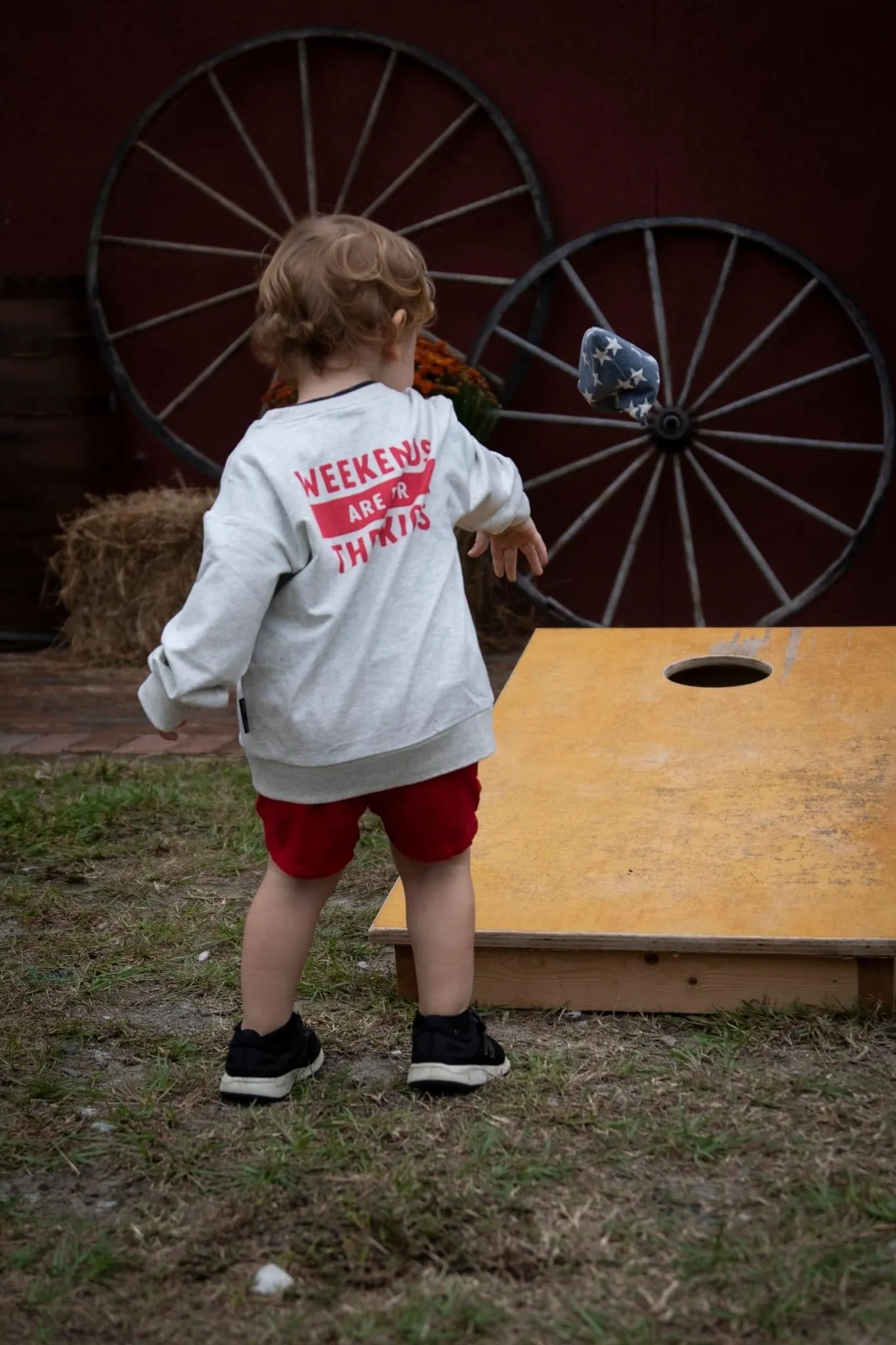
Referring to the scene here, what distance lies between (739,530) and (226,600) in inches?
135

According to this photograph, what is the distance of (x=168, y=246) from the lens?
5.31 metres

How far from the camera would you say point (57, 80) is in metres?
5.41

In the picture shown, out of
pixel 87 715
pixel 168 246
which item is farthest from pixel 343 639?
pixel 168 246

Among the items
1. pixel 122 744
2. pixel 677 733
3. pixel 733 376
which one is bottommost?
pixel 122 744

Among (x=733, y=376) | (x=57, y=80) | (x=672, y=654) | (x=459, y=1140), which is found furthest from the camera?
(x=57, y=80)

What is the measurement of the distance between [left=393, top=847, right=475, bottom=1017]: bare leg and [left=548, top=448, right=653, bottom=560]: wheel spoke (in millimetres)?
3051

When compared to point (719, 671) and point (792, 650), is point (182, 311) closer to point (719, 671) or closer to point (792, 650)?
point (719, 671)

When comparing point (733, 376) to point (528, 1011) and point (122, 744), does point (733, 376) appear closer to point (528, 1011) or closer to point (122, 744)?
point (122, 744)

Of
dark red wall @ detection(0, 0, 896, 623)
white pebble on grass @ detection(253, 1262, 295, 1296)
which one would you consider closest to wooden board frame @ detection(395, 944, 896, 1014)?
white pebble on grass @ detection(253, 1262, 295, 1296)

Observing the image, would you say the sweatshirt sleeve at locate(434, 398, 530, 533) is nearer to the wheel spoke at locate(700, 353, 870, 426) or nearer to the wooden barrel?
the wheel spoke at locate(700, 353, 870, 426)

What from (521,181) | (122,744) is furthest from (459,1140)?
(521,181)

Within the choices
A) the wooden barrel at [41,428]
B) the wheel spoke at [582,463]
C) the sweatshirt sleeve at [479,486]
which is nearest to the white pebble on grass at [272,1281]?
the sweatshirt sleeve at [479,486]

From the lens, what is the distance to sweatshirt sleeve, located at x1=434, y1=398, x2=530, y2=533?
1.96m

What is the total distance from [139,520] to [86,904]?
8.19 feet
